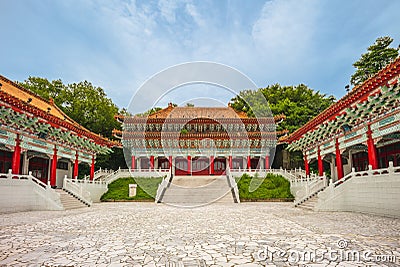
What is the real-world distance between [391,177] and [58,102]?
31459 millimetres

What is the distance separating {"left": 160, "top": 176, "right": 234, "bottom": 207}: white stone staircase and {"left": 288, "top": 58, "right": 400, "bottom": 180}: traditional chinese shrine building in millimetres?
6203

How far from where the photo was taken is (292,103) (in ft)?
97.7

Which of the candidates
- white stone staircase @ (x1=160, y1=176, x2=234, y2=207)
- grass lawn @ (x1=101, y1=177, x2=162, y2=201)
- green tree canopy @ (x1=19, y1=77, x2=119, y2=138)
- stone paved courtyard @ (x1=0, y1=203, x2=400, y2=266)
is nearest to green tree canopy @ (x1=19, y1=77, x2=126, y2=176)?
green tree canopy @ (x1=19, y1=77, x2=119, y2=138)

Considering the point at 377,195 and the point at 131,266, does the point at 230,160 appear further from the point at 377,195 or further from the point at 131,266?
the point at 131,266

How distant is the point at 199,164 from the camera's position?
25.8 m

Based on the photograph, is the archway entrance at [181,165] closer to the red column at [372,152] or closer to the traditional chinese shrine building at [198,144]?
the traditional chinese shrine building at [198,144]

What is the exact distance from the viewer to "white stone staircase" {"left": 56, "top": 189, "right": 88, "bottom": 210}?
492 inches

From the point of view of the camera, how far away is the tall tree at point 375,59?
930 inches

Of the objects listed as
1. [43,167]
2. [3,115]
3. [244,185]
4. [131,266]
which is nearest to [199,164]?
[244,185]

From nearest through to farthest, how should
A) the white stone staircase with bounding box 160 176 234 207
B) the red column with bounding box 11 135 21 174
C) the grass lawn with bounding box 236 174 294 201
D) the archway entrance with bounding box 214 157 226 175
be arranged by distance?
the red column with bounding box 11 135 21 174 → the white stone staircase with bounding box 160 176 234 207 → the grass lawn with bounding box 236 174 294 201 → the archway entrance with bounding box 214 157 226 175

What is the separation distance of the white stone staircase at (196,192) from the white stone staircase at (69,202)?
4585 mm

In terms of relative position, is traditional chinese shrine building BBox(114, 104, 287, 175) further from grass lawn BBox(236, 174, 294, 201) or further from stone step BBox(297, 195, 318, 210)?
stone step BBox(297, 195, 318, 210)
